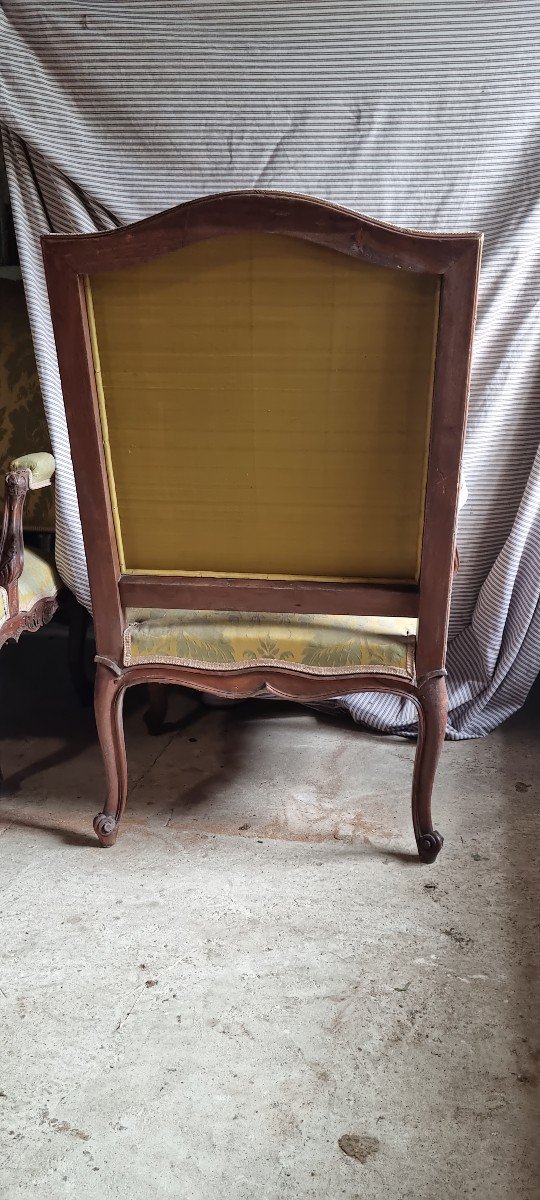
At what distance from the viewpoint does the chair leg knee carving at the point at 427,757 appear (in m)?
1.48

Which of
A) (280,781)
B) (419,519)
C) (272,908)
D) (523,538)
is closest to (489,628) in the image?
(523,538)

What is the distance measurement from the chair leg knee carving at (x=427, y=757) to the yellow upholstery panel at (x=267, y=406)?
0.22 m

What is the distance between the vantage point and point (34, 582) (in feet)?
5.91

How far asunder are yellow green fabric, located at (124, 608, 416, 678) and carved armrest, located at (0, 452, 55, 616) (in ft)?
1.14

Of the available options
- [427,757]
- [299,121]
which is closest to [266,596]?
[427,757]

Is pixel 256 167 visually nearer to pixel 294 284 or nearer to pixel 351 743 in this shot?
pixel 294 284

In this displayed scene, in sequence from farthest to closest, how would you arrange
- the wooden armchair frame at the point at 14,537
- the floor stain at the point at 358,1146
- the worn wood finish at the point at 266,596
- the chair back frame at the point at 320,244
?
the wooden armchair frame at the point at 14,537 → the worn wood finish at the point at 266,596 → the chair back frame at the point at 320,244 → the floor stain at the point at 358,1146

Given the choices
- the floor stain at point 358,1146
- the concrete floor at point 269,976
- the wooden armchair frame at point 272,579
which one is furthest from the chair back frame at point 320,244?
the floor stain at point 358,1146

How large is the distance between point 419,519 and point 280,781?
776 millimetres

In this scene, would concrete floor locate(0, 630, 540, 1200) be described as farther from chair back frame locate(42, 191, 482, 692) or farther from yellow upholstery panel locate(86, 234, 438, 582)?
yellow upholstery panel locate(86, 234, 438, 582)

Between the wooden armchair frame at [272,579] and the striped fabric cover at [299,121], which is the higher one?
the striped fabric cover at [299,121]

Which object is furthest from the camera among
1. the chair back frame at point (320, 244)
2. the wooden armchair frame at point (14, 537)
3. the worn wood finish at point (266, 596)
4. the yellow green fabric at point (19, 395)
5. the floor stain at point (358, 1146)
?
the yellow green fabric at point (19, 395)

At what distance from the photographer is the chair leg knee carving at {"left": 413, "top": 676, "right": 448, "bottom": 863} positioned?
1478mm

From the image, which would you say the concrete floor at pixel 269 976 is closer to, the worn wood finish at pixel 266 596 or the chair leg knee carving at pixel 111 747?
the chair leg knee carving at pixel 111 747
